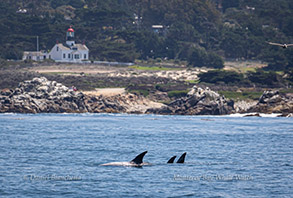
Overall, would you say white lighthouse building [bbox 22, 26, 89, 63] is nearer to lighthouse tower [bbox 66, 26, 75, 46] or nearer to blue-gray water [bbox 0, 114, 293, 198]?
lighthouse tower [bbox 66, 26, 75, 46]

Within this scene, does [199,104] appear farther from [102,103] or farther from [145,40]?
[145,40]

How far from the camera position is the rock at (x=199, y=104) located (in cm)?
10381

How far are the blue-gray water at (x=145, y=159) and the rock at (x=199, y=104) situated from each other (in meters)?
30.1

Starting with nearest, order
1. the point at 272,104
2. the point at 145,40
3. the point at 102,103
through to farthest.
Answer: the point at 272,104, the point at 102,103, the point at 145,40

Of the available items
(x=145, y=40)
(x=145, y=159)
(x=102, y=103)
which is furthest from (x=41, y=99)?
(x=145, y=40)

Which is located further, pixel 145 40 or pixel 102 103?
pixel 145 40

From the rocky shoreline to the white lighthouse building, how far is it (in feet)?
188

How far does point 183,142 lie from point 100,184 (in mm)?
25804

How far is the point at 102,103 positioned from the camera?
110 m

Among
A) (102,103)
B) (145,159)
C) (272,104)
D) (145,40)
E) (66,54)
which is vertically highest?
(145,40)

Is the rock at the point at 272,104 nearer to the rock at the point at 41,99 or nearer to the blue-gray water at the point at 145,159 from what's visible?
the rock at the point at 41,99

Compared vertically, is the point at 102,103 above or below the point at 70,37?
Result: below

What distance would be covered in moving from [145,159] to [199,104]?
62.1 m

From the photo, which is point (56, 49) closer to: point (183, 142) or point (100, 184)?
point (183, 142)
